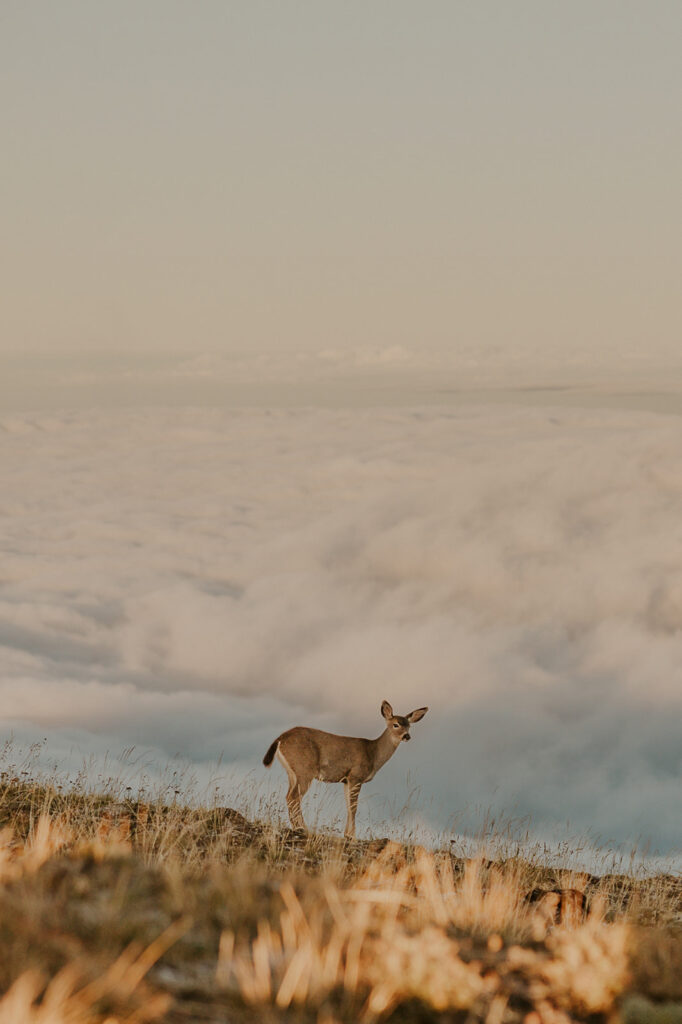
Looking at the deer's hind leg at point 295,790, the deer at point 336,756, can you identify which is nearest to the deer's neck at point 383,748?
the deer at point 336,756

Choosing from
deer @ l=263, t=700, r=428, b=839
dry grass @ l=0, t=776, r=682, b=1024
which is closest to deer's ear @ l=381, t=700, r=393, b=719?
deer @ l=263, t=700, r=428, b=839

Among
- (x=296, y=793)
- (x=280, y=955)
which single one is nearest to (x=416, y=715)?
(x=296, y=793)

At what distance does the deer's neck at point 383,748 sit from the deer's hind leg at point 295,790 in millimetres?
1579

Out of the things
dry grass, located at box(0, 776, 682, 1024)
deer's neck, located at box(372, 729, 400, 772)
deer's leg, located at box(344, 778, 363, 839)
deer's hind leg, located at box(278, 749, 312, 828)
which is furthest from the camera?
deer's neck, located at box(372, 729, 400, 772)

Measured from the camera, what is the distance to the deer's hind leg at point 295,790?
1745 centimetres

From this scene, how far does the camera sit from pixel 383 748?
18.9 meters

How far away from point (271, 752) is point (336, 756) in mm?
1216

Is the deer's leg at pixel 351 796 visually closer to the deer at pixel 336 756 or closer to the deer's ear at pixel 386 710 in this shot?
the deer at pixel 336 756

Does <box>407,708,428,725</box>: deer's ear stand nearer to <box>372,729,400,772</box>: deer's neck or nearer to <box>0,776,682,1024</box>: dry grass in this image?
<box>372,729,400,772</box>: deer's neck

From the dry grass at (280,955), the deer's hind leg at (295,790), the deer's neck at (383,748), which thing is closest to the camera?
the dry grass at (280,955)

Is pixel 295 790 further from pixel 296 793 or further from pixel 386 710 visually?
pixel 386 710

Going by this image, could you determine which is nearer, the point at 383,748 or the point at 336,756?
the point at 336,756

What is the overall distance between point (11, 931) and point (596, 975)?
3.70 m

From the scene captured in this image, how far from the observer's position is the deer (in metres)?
17.5
